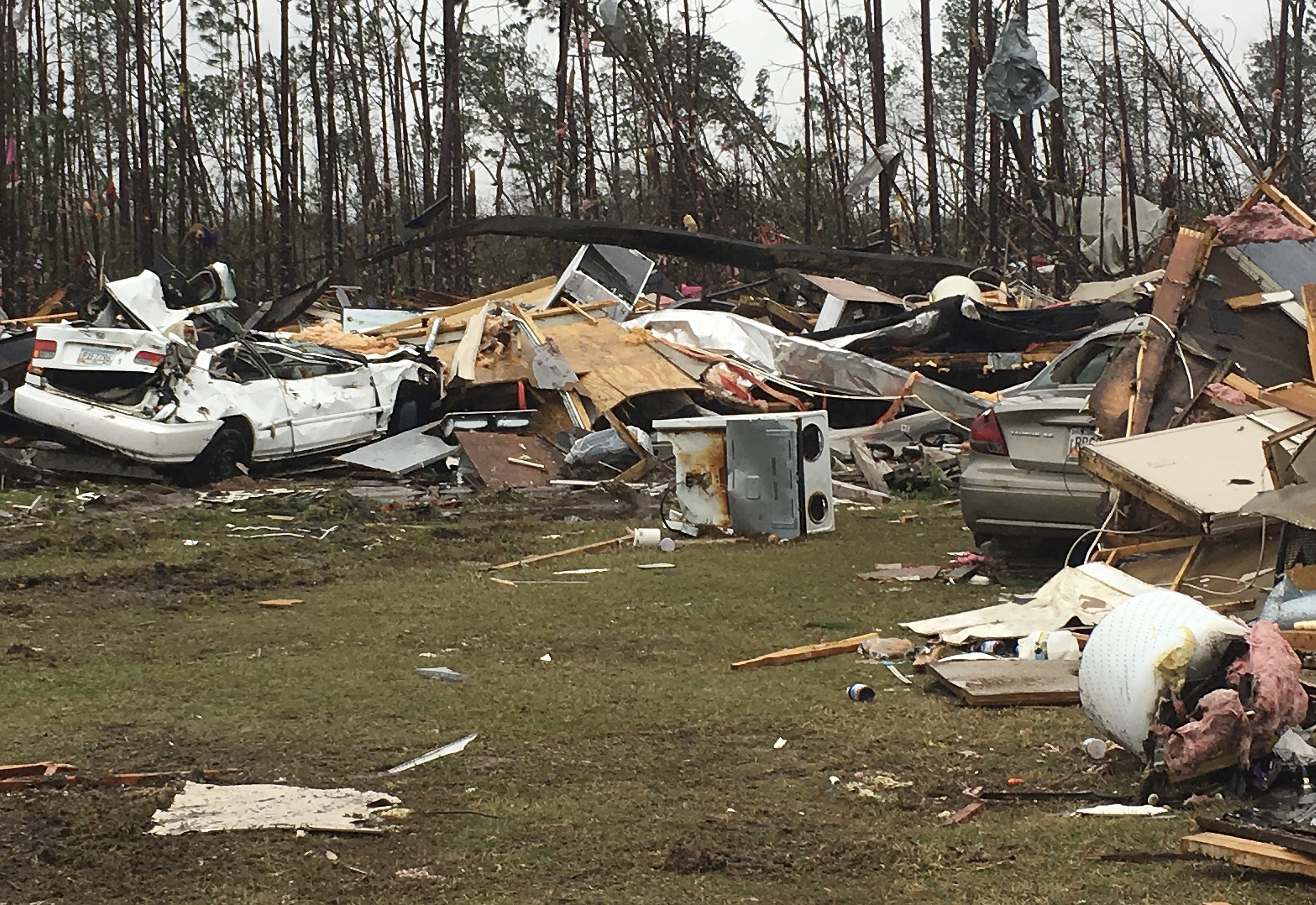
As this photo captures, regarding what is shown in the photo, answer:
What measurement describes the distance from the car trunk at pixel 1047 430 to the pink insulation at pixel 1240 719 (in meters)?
4.19

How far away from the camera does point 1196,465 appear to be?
7.54 m

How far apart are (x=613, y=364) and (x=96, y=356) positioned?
242 inches

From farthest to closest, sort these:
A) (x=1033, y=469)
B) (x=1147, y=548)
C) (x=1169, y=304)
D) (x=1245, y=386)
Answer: (x=1033, y=469) < (x=1169, y=304) < (x=1245, y=386) < (x=1147, y=548)

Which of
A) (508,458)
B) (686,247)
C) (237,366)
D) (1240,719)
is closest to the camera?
(1240,719)

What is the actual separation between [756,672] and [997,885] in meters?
3.09

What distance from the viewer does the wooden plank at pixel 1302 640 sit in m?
5.40

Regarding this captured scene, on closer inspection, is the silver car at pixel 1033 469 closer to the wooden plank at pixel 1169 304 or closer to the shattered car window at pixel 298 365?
the wooden plank at pixel 1169 304

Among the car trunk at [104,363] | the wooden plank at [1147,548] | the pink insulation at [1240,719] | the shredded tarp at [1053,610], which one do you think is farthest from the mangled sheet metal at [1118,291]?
the pink insulation at [1240,719]

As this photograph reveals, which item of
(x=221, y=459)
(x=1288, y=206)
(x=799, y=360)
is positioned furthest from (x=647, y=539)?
(x=799, y=360)

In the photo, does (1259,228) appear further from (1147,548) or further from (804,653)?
(804,653)

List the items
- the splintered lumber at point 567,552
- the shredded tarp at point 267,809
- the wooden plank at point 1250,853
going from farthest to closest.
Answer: the splintered lumber at point 567,552
the shredded tarp at point 267,809
the wooden plank at point 1250,853

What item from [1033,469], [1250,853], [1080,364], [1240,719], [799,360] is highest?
[799,360]

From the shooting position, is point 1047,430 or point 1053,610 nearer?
point 1053,610

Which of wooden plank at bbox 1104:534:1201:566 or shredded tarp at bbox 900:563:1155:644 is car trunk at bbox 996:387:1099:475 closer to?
wooden plank at bbox 1104:534:1201:566
